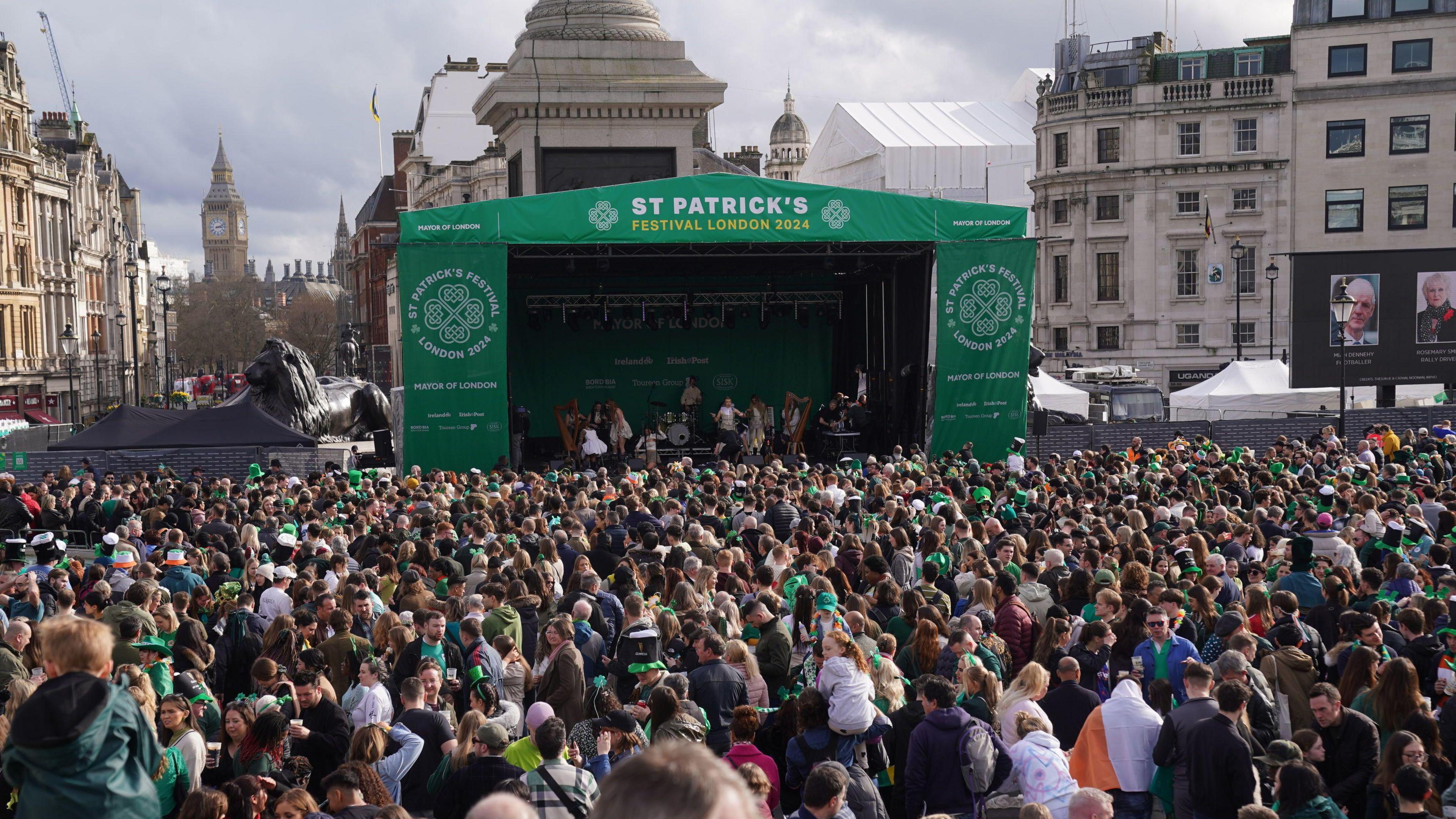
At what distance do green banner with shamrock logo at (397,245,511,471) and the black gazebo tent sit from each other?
8.47 feet

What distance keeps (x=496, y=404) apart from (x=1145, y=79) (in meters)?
40.2

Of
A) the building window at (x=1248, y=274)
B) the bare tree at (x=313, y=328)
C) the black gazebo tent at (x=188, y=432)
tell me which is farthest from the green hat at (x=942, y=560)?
the bare tree at (x=313, y=328)

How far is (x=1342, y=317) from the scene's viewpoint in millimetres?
24859

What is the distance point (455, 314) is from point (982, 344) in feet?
32.4

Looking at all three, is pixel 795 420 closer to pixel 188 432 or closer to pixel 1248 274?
pixel 188 432

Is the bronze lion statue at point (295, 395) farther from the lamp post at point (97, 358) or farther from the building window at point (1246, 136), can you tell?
the lamp post at point (97, 358)

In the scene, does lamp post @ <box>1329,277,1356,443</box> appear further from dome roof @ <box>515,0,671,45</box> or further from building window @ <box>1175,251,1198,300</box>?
building window @ <box>1175,251,1198,300</box>

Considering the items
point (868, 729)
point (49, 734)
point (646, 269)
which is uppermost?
point (646, 269)

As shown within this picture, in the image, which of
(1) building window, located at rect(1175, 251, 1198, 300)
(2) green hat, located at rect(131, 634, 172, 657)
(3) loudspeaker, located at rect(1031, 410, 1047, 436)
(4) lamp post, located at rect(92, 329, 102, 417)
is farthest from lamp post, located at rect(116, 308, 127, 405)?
(2) green hat, located at rect(131, 634, 172, 657)

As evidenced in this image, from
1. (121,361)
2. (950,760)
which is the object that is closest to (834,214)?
(950,760)

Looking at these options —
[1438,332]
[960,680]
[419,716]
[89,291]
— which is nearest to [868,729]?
[960,680]

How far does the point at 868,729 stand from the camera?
7180 millimetres

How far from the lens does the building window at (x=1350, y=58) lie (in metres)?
53.0

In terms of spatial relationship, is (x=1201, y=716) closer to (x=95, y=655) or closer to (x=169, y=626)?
(x=95, y=655)
